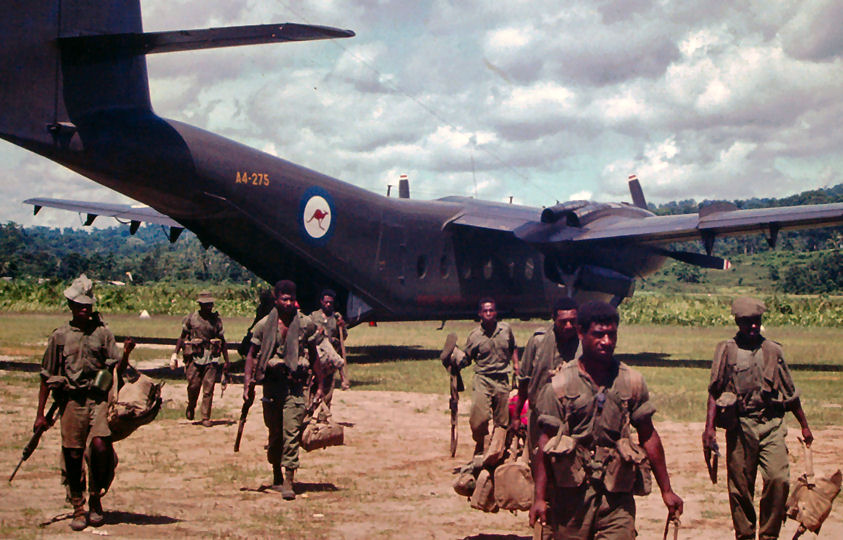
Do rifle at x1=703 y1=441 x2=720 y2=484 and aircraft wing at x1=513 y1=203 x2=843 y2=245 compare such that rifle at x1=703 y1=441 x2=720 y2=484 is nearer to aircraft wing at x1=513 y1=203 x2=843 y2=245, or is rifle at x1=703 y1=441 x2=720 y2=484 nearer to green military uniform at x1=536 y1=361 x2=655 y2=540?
green military uniform at x1=536 y1=361 x2=655 y2=540

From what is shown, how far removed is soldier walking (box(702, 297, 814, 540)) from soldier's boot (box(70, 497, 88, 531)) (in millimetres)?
5519

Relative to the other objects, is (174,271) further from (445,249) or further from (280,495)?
(280,495)

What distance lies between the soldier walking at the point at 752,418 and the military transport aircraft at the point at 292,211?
5.94 meters

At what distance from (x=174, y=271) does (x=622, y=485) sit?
3995 inches

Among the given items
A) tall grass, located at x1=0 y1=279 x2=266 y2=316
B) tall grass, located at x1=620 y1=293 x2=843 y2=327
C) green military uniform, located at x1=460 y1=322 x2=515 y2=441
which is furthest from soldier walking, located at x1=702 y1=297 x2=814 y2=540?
tall grass, located at x1=0 y1=279 x2=266 y2=316

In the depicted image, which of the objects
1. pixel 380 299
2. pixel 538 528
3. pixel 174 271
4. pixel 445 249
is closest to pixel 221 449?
pixel 538 528

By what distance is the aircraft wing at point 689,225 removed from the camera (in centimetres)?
2112

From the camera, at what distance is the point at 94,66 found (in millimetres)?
14617

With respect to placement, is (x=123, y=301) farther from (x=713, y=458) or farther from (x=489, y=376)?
(x=713, y=458)

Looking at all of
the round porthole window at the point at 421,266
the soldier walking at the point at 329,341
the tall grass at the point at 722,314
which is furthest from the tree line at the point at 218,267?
the soldier walking at the point at 329,341

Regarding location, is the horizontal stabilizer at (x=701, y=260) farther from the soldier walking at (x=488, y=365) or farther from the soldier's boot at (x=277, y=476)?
the soldier's boot at (x=277, y=476)

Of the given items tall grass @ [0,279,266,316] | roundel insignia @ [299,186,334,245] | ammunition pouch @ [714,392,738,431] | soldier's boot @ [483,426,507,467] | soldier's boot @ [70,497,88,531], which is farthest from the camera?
tall grass @ [0,279,266,316]

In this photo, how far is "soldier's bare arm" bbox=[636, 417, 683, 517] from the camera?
207 inches

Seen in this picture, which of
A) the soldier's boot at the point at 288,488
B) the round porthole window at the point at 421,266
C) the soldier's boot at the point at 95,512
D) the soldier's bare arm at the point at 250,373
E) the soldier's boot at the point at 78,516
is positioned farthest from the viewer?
the round porthole window at the point at 421,266
